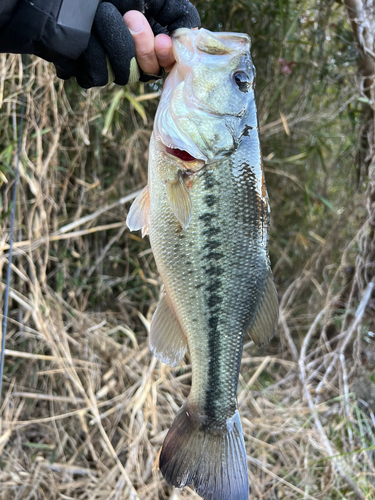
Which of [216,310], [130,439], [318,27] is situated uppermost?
[318,27]

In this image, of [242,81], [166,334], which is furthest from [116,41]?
[166,334]

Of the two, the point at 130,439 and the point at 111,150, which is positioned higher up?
the point at 111,150

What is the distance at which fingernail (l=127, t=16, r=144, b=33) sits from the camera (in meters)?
0.98

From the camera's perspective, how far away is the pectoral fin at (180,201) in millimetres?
1021

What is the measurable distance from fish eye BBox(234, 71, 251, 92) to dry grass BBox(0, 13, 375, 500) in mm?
1005

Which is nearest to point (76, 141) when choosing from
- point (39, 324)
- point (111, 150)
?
point (111, 150)

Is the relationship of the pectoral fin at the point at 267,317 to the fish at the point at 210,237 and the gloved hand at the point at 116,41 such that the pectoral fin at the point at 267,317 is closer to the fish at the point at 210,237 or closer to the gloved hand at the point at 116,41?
the fish at the point at 210,237

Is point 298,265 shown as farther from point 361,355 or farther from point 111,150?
point 111,150

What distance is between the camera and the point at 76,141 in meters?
2.09

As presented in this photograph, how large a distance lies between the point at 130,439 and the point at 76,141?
1.71m

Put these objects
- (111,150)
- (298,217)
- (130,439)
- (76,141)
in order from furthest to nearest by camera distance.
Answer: (298,217) < (111,150) < (76,141) < (130,439)

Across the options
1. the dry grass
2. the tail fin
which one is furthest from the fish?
the dry grass

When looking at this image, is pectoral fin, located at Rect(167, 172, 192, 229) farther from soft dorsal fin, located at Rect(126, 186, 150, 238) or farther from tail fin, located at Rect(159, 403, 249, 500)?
tail fin, located at Rect(159, 403, 249, 500)

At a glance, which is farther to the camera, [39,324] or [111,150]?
[111,150]
